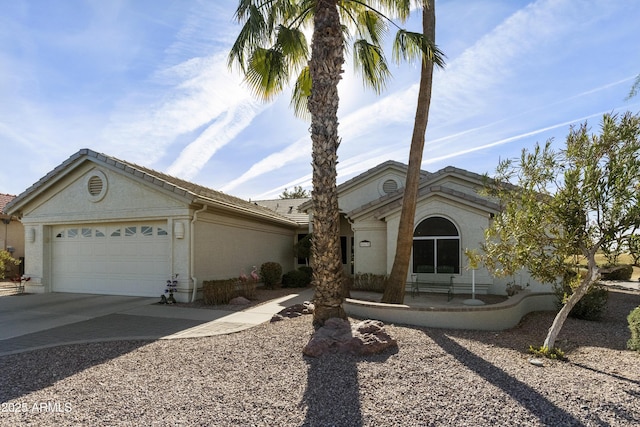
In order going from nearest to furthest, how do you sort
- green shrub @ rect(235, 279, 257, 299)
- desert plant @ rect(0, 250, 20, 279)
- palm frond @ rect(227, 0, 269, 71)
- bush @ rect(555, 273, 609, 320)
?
1. palm frond @ rect(227, 0, 269, 71)
2. bush @ rect(555, 273, 609, 320)
3. green shrub @ rect(235, 279, 257, 299)
4. desert plant @ rect(0, 250, 20, 279)

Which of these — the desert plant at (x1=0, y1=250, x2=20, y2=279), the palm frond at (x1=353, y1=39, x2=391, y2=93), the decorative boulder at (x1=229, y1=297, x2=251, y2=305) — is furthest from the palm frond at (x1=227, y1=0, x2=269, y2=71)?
the desert plant at (x1=0, y1=250, x2=20, y2=279)

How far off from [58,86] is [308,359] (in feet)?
36.0

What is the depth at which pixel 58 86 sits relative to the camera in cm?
1088

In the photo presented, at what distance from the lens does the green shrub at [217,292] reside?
11852 millimetres

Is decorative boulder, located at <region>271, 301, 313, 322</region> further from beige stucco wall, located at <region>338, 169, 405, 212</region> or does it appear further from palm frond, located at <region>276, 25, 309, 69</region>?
beige stucco wall, located at <region>338, 169, 405, 212</region>

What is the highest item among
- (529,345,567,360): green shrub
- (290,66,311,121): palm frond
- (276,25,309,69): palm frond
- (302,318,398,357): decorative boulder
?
(276,25,309,69): palm frond

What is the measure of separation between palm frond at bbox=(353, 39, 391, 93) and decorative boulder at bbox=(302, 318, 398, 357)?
6.72 metres

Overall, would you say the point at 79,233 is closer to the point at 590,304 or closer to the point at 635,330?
the point at 635,330

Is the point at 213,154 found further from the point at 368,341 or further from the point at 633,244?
the point at 633,244

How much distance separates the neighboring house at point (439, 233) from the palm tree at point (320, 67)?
17.9 ft

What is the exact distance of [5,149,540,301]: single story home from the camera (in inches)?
506

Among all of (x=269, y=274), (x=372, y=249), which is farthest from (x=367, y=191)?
(x=269, y=274)

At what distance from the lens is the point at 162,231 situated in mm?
13172

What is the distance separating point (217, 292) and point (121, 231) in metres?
4.99
